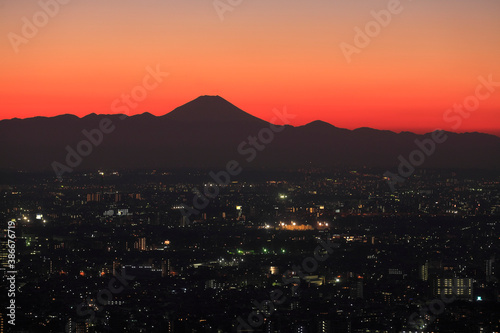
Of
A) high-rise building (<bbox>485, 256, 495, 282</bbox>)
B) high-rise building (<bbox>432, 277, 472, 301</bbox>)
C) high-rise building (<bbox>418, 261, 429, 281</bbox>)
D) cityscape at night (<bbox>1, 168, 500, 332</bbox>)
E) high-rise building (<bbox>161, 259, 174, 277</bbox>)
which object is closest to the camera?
cityscape at night (<bbox>1, 168, 500, 332</bbox>)

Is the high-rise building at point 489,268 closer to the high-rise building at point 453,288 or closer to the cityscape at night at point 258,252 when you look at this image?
the cityscape at night at point 258,252

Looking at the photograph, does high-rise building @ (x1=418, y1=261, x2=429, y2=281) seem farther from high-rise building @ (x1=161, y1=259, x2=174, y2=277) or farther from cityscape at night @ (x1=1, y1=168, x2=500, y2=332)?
high-rise building @ (x1=161, y1=259, x2=174, y2=277)

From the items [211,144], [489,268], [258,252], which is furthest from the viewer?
[211,144]

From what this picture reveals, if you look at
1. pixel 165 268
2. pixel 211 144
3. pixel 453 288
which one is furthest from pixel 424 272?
pixel 211 144

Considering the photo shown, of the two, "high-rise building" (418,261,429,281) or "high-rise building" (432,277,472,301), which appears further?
"high-rise building" (418,261,429,281)

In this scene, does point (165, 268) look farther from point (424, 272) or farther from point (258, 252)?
point (424, 272)

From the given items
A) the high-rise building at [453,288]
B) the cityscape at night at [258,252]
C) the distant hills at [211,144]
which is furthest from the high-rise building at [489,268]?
the distant hills at [211,144]

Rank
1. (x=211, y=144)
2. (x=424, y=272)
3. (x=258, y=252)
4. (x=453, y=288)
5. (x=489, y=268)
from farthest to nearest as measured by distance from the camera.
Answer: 1. (x=211, y=144)
2. (x=258, y=252)
3. (x=489, y=268)
4. (x=424, y=272)
5. (x=453, y=288)

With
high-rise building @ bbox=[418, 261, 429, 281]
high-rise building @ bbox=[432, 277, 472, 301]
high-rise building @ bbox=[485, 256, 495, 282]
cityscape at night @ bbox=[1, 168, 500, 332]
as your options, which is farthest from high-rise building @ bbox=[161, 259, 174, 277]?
high-rise building @ bbox=[485, 256, 495, 282]

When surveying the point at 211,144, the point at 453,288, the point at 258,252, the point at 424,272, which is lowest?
the point at 453,288
